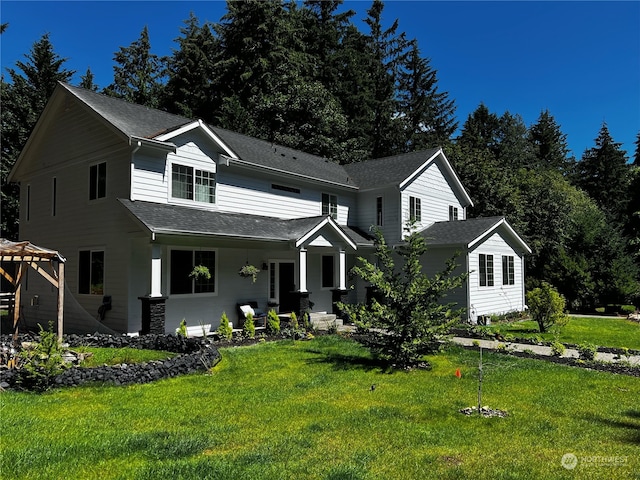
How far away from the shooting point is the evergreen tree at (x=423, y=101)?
1863 inches

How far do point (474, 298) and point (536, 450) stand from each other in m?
14.7

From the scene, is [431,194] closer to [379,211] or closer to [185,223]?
[379,211]

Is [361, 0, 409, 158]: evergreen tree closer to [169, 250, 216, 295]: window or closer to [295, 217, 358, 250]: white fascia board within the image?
[295, 217, 358, 250]: white fascia board

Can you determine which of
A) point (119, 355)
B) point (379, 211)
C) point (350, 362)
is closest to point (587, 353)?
point (350, 362)

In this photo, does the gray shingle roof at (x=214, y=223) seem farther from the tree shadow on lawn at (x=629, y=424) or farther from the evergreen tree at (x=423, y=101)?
the evergreen tree at (x=423, y=101)

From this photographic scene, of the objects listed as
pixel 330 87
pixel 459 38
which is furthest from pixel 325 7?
pixel 459 38

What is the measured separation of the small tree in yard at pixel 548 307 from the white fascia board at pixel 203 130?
11631 millimetres

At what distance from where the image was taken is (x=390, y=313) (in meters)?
9.46

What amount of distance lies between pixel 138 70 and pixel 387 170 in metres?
33.9

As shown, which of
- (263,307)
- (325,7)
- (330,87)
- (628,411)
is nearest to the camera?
(628,411)

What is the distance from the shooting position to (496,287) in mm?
20938

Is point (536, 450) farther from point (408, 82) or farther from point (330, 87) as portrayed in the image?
point (408, 82)

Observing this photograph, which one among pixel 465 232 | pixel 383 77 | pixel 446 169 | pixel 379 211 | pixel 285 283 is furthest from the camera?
pixel 383 77

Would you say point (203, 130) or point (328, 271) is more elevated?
point (203, 130)
